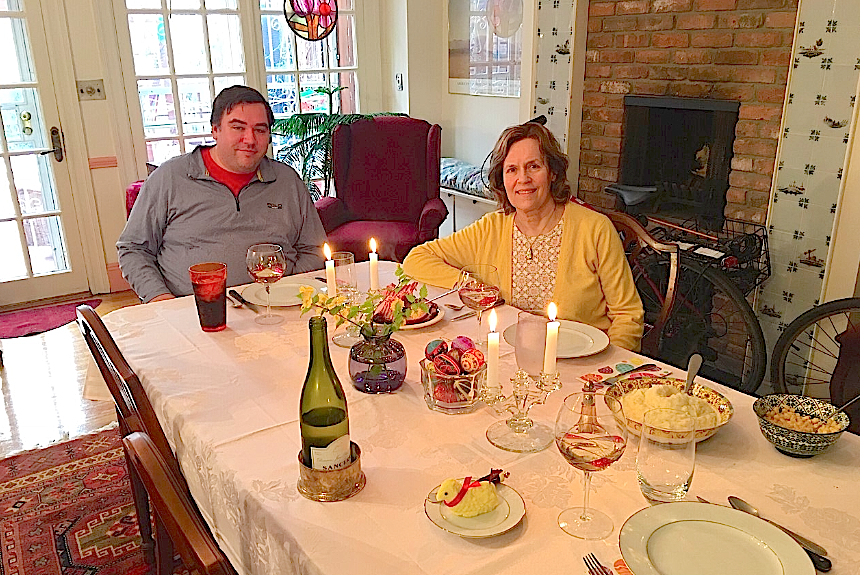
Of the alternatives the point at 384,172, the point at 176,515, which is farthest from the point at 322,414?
the point at 384,172

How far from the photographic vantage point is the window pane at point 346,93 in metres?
4.91

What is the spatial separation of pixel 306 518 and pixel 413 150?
3.28m

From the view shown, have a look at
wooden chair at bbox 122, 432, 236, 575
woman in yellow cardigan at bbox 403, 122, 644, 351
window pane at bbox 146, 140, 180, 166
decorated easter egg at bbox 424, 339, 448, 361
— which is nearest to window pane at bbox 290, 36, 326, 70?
window pane at bbox 146, 140, 180, 166

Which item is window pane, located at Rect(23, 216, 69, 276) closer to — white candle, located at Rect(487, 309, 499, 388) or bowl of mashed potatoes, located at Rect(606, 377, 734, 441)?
white candle, located at Rect(487, 309, 499, 388)

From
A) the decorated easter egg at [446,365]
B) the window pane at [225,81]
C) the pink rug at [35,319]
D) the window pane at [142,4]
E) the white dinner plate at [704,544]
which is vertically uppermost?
the window pane at [142,4]

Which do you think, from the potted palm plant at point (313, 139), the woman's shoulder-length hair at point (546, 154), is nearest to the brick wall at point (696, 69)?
the potted palm plant at point (313, 139)

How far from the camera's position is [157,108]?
4.27 m

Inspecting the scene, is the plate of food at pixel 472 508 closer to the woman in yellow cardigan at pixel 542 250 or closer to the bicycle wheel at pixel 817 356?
the woman in yellow cardigan at pixel 542 250

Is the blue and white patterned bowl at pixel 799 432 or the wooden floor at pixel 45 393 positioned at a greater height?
the blue and white patterned bowl at pixel 799 432

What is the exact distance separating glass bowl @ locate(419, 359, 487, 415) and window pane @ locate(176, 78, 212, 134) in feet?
11.9

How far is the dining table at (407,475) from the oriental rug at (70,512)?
0.80m

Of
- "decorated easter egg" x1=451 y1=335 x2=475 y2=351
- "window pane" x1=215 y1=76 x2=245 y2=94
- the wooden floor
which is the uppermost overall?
"window pane" x1=215 y1=76 x2=245 y2=94

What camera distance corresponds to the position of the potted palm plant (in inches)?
170

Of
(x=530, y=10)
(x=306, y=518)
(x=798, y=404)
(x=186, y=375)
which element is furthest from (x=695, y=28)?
(x=306, y=518)
